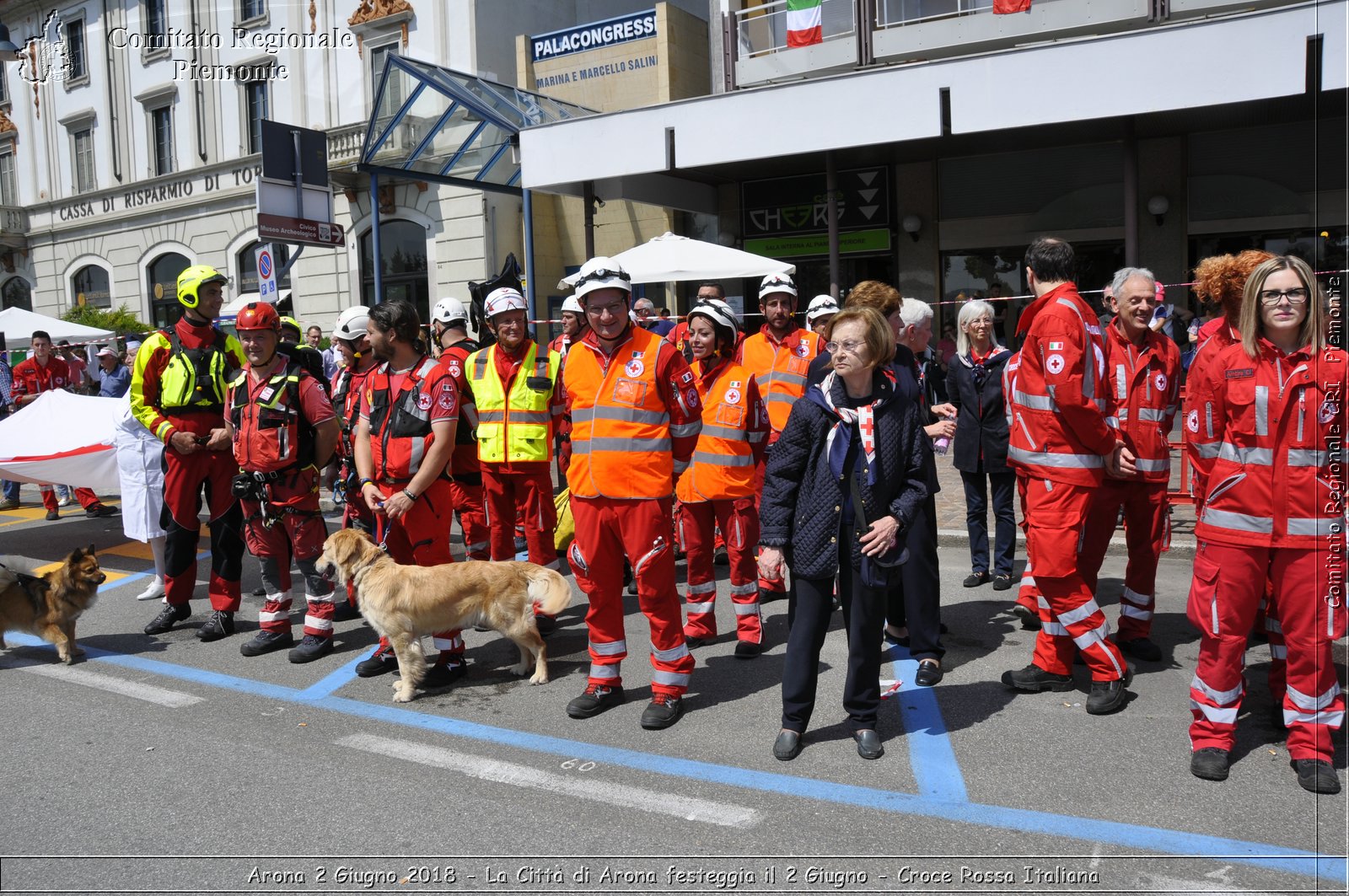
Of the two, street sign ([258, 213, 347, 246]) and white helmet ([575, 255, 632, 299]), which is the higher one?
street sign ([258, 213, 347, 246])

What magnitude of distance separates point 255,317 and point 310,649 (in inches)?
76.3

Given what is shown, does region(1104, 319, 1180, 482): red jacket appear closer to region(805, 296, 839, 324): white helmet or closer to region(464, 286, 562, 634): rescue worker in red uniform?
region(805, 296, 839, 324): white helmet

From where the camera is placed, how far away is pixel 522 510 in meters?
6.02

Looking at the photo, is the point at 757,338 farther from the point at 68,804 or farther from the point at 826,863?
the point at 68,804

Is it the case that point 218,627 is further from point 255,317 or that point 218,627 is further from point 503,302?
point 503,302

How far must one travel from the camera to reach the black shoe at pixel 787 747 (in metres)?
4.16

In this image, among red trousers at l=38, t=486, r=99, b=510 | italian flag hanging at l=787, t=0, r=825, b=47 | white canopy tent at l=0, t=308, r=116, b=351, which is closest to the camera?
red trousers at l=38, t=486, r=99, b=510

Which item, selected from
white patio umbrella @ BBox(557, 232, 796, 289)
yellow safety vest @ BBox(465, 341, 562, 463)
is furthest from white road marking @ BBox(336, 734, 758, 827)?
white patio umbrella @ BBox(557, 232, 796, 289)

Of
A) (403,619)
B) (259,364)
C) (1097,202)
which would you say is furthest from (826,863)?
(1097,202)

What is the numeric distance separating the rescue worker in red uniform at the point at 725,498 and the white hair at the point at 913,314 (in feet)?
3.03

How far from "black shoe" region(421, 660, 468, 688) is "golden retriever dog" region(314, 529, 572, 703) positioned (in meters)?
0.19

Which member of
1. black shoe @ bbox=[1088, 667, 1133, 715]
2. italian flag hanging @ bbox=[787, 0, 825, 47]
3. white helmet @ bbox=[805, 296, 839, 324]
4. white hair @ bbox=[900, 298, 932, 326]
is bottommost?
black shoe @ bbox=[1088, 667, 1133, 715]

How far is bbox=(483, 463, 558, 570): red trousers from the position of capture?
595 centimetres

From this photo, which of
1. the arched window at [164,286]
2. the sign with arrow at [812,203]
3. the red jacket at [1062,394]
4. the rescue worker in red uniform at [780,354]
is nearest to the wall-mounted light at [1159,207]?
the sign with arrow at [812,203]
